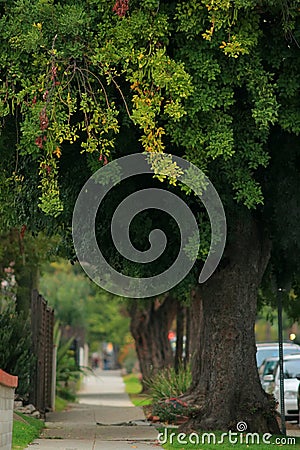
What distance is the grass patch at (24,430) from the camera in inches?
564

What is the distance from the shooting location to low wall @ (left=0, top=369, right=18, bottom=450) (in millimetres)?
11719

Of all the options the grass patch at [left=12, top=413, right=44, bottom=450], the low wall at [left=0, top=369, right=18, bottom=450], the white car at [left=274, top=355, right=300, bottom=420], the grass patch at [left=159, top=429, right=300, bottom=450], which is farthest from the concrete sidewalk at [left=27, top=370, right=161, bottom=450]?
the white car at [left=274, top=355, right=300, bottom=420]

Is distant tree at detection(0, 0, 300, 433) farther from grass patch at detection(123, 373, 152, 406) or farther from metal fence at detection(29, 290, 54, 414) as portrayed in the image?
grass patch at detection(123, 373, 152, 406)

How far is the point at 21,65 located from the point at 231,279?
5288mm

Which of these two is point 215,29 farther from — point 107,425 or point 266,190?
point 107,425

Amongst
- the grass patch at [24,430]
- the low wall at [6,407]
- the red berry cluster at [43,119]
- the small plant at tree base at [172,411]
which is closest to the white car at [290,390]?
the small plant at tree base at [172,411]

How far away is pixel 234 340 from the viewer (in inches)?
636

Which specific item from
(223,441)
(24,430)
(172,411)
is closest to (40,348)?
(172,411)

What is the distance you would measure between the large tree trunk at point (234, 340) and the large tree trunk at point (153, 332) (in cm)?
1801

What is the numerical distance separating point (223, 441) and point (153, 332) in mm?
20244

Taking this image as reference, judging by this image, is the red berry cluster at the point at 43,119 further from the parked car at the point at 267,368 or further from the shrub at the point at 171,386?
the parked car at the point at 267,368

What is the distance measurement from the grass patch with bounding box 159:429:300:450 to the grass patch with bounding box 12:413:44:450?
209cm

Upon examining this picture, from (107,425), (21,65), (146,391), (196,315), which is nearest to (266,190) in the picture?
(21,65)

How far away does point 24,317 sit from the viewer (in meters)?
22.0
